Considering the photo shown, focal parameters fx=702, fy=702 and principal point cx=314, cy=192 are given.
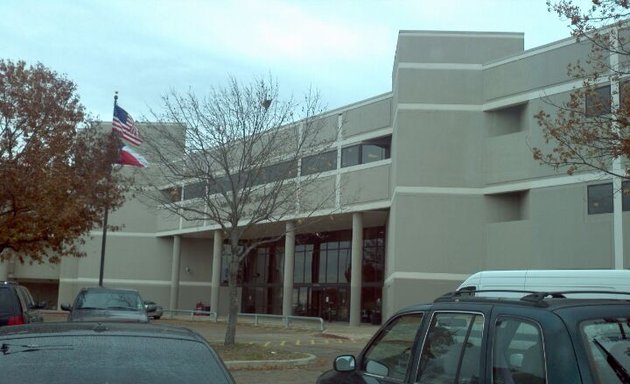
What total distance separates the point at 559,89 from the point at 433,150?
21.5ft

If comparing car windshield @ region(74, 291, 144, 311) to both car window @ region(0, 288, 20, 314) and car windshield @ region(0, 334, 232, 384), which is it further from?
car windshield @ region(0, 334, 232, 384)

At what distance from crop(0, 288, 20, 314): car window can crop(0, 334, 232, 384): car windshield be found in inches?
363

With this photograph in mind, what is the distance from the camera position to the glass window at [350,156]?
38344 millimetres

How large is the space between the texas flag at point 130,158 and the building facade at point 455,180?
179 inches

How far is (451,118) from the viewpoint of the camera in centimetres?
3416

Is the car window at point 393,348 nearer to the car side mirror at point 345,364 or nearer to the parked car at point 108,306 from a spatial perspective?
Result: the car side mirror at point 345,364

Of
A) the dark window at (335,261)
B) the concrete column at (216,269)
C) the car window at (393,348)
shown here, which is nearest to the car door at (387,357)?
the car window at (393,348)

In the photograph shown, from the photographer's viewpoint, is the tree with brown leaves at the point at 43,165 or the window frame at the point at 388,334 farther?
the tree with brown leaves at the point at 43,165

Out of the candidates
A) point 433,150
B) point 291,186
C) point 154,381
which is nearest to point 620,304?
point 154,381

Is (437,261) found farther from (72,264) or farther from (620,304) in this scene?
(72,264)

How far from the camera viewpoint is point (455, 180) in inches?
1334

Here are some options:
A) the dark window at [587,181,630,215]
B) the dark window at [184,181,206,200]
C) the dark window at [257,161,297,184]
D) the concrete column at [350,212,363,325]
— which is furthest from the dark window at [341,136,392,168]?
the dark window at [257,161,297,184]

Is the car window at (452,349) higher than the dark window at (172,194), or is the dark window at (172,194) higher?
the dark window at (172,194)

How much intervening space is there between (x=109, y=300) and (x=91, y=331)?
13.8m
